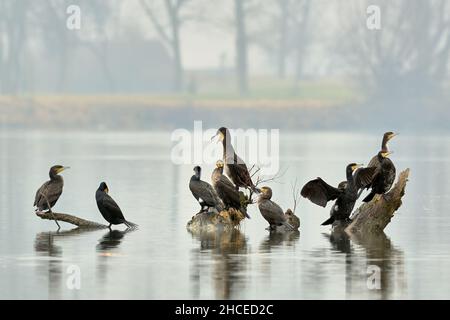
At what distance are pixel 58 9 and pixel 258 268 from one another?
79492 millimetres

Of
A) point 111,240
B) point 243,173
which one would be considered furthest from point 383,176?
point 111,240

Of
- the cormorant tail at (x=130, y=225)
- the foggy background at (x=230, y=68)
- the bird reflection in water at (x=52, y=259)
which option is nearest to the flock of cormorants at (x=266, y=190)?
the cormorant tail at (x=130, y=225)

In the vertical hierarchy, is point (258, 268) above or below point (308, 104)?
below

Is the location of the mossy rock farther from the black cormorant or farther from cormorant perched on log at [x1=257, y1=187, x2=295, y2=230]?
the black cormorant

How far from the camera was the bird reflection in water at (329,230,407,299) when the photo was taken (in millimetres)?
13875

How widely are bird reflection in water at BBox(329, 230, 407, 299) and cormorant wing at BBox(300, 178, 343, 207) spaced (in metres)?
0.50

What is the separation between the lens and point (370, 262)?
15.8 m

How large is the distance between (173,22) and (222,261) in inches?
2730

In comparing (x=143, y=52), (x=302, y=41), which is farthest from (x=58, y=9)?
(x=302, y=41)

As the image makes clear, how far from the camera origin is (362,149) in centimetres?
5212

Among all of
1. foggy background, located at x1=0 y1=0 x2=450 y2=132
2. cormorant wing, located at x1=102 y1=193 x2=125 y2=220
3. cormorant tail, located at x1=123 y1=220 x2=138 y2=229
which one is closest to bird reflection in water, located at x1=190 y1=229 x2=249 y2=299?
cormorant wing, located at x1=102 y1=193 x2=125 y2=220

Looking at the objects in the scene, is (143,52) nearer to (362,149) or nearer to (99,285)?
(362,149)

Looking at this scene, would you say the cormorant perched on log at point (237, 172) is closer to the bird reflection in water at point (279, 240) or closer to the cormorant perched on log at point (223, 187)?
the cormorant perched on log at point (223, 187)

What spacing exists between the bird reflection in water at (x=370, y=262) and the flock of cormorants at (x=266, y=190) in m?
0.51
